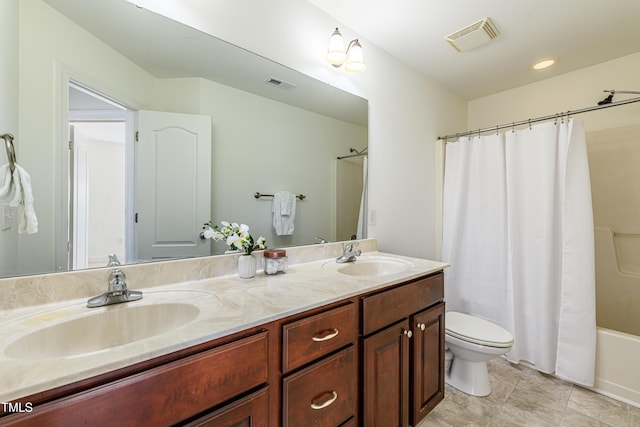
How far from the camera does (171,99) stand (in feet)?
3.91

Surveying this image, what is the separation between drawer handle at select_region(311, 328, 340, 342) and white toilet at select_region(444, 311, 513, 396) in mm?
1023

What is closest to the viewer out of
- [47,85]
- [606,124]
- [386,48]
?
[47,85]

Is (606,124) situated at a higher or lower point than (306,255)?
higher

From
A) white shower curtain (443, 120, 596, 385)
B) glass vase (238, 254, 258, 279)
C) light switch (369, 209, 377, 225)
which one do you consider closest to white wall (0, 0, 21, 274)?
glass vase (238, 254, 258, 279)

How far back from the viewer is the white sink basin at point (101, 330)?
69 cm

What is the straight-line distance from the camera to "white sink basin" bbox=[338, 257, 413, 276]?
1.56m

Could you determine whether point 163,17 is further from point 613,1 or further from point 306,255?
point 613,1

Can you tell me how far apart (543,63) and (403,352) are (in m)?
2.46

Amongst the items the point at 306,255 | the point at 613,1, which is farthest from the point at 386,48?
the point at 306,255

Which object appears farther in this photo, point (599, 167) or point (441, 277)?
point (599, 167)

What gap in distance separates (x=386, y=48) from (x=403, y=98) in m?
0.39

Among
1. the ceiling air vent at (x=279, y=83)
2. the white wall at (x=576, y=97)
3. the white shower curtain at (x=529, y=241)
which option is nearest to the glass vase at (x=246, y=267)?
the ceiling air vent at (x=279, y=83)

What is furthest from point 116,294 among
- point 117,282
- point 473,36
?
point 473,36

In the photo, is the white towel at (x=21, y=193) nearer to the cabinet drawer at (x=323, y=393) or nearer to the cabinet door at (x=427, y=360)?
the cabinet drawer at (x=323, y=393)
